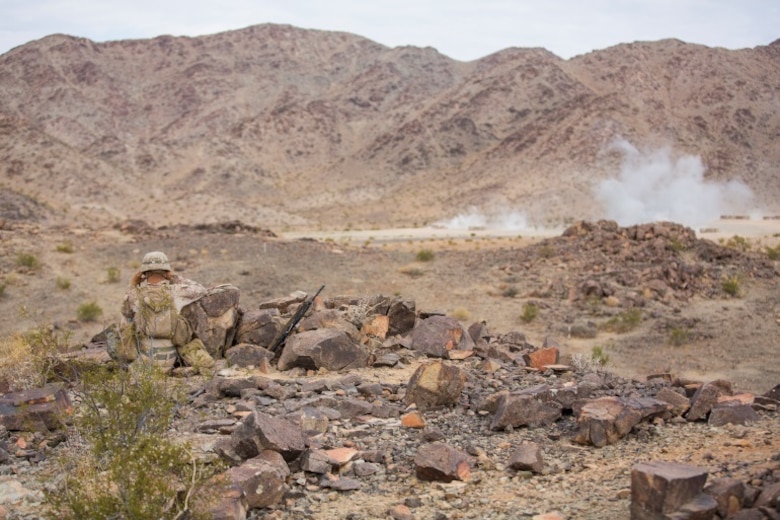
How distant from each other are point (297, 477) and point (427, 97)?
249 ft

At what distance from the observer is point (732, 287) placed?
19609 millimetres

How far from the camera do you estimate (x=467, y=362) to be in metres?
9.95

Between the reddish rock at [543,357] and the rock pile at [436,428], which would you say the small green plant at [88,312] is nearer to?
the rock pile at [436,428]

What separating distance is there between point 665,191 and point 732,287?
3284 cm

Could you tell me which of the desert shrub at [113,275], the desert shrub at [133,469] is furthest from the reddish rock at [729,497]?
the desert shrub at [113,275]

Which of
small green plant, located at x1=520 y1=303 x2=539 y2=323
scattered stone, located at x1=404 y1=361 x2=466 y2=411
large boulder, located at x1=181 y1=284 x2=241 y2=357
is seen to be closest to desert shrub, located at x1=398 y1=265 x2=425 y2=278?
small green plant, located at x1=520 y1=303 x2=539 y2=323

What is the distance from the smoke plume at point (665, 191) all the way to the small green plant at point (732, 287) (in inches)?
1046

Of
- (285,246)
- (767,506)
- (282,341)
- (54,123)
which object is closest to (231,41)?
(54,123)

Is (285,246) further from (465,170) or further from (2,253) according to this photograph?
(465,170)

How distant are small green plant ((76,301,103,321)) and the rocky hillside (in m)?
19.2

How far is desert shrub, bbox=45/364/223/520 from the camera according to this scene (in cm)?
450

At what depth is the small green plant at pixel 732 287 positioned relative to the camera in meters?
19.5

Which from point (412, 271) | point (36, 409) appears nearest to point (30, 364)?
point (36, 409)

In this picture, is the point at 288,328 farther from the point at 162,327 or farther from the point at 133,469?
the point at 133,469
